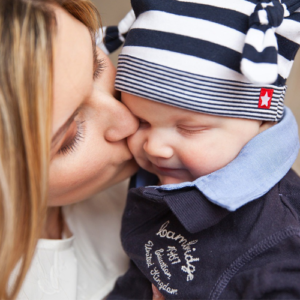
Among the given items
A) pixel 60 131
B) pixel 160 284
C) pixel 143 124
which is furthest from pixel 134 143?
pixel 160 284

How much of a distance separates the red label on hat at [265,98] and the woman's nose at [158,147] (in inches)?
10.1

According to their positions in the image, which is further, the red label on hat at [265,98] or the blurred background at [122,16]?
the blurred background at [122,16]

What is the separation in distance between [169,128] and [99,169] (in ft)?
0.70

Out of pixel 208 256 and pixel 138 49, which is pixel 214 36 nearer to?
pixel 138 49

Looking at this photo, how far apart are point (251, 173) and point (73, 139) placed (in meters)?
0.44

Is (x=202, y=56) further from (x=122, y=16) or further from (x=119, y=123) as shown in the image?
(x=122, y=16)

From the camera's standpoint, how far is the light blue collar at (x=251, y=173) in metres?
0.83

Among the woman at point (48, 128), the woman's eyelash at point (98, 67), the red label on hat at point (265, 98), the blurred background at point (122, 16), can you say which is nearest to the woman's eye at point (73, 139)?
the woman at point (48, 128)

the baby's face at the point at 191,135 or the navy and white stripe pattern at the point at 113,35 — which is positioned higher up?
the navy and white stripe pattern at the point at 113,35

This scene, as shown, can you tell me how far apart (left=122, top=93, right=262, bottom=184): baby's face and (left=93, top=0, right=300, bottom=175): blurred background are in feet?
2.37

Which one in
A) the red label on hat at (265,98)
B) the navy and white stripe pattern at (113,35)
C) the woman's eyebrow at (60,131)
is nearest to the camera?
the woman's eyebrow at (60,131)

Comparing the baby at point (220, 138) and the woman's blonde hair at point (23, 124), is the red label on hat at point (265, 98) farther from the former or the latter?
the woman's blonde hair at point (23, 124)

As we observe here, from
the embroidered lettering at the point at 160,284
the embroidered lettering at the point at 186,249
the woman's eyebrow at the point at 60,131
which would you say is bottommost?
the embroidered lettering at the point at 160,284

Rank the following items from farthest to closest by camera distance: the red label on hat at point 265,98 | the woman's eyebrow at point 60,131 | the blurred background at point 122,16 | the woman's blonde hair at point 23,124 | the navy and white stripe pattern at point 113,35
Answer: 1. the blurred background at point 122,16
2. the navy and white stripe pattern at point 113,35
3. the red label on hat at point 265,98
4. the woman's eyebrow at point 60,131
5. the woman's blonde hair at point 23,124
